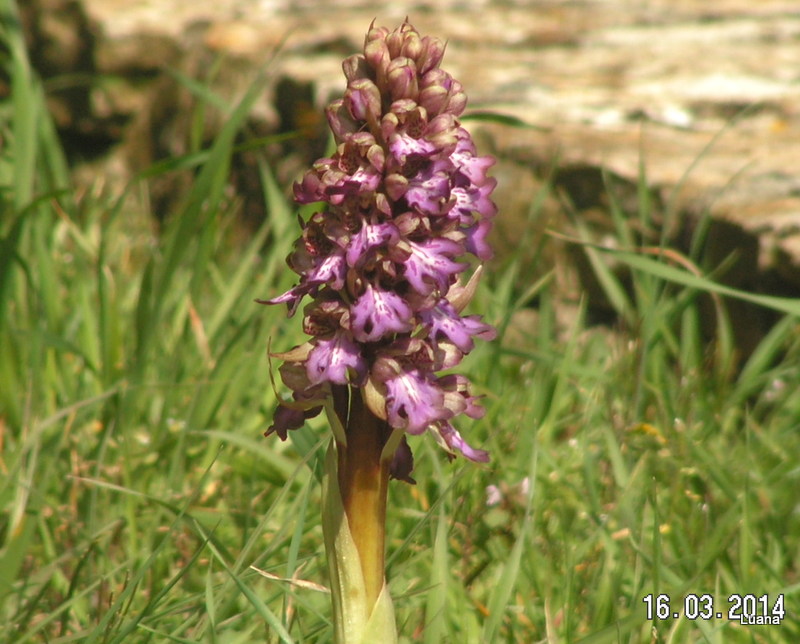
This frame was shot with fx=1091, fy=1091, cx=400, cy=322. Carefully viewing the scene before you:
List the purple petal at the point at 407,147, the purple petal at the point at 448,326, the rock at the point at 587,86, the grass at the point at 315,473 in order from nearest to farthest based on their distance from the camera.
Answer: the purple petal at the point at 407,147, the purple petal at the point at 448,326, the grass at the point at 315,473, the rock at the point at 587,86

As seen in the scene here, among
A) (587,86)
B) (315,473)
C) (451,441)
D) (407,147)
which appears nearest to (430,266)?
(407,147)

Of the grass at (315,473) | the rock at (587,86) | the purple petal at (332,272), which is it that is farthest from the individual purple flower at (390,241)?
the rock at (587,86)

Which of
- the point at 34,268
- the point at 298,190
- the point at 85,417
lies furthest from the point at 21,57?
the point at 298,190

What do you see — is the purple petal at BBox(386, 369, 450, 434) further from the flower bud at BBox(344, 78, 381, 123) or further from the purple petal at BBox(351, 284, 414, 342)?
the flower bud at BBox(344, 78, 381, 123)

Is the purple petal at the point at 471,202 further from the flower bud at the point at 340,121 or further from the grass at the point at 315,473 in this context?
the grass at the point at 315,473

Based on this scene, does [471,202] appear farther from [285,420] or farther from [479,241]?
[285,420]

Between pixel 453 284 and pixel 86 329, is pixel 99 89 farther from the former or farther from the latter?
pixel 453 284
